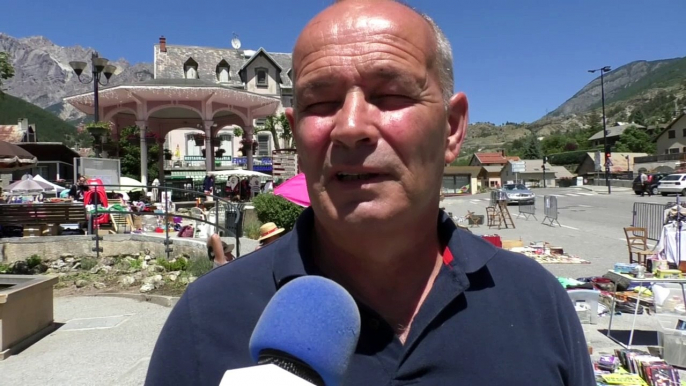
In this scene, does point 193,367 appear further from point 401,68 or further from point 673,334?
point 673,334

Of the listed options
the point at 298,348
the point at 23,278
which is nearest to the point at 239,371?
the point at 298,348

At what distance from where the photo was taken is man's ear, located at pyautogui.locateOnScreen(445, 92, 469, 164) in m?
1.61

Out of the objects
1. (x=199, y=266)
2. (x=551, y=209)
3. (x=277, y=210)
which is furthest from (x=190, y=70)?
(x=199, y=266)

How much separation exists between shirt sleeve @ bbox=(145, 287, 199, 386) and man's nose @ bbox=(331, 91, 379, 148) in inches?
25.0

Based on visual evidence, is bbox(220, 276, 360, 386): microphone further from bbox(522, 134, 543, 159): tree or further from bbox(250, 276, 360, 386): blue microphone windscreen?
bbox(522, 134, 543, 159): tree

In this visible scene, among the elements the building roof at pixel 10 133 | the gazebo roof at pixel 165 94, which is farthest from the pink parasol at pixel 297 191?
the building roof at pixel 10 133

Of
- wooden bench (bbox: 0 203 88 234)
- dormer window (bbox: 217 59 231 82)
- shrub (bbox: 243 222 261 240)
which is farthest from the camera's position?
dormer window (bbox: 217 59 231 82)

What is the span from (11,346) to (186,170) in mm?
40575

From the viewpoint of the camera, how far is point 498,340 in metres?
1.41

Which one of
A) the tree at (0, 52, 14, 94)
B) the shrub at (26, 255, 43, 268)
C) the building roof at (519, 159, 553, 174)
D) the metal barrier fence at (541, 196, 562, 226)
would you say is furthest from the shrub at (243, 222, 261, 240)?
the building roof at (519, 159, 553, 174)

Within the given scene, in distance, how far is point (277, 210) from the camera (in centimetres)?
1600

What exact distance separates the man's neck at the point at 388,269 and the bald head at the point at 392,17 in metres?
0.45

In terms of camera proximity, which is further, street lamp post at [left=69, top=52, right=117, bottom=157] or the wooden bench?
street lamp post at [left=69, top=52, right=117, bottom=157]

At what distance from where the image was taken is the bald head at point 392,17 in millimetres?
1459
